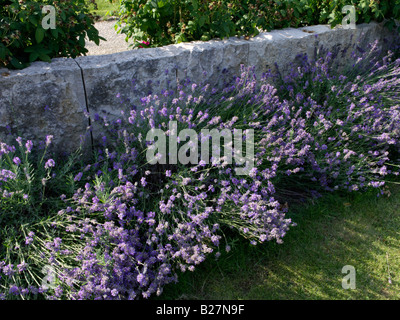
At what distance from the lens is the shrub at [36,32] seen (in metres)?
2.77

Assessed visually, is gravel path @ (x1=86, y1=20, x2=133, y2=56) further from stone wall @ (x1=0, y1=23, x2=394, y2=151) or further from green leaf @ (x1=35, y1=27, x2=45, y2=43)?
green leaf @ (x1=35, y1=27, x2=45, y2=43)

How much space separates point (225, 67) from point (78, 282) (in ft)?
6.87

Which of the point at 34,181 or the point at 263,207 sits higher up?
the point at 34,181

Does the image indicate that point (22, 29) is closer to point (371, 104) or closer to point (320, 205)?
point (320, 205)

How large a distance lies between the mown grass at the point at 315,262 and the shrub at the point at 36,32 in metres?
1.82

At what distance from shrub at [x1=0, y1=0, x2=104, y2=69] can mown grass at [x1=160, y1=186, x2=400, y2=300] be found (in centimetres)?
182

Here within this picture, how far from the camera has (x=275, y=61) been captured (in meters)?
3.74

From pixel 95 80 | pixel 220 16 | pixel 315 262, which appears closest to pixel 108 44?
pixel 220 16

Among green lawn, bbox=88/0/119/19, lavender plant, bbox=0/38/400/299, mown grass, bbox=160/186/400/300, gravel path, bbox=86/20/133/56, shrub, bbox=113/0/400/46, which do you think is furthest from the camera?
green lawn, bbox=88/0/119/19

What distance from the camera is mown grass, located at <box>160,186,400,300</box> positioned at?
100 inches

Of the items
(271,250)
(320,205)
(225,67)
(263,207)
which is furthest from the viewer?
(225,67)

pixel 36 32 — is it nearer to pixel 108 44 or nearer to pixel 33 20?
pixel 33 20

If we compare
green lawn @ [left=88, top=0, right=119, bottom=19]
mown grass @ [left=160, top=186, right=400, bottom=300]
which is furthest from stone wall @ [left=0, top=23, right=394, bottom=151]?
green lawn @ [left=88, top=0, right=119, bottom=19]

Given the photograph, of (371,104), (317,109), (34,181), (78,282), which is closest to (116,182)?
(34,181)
